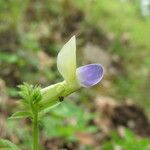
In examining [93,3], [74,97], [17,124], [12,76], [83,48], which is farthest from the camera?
[93,3]

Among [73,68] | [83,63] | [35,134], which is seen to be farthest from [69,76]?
[83,63]

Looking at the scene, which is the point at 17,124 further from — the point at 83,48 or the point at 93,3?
the point at 93,3

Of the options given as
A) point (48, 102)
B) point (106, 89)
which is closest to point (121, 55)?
point (106, 89)

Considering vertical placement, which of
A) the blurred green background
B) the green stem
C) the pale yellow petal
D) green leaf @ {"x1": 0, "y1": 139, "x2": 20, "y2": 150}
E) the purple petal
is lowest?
green leaf @ {"x1": 0, "y1": 139, "x2": 20, "y2": 150}

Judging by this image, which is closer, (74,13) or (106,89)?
(106,89)

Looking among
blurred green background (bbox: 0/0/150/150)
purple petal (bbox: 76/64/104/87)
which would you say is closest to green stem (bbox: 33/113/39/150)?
purple petal (bbox: 76/64/104/87)

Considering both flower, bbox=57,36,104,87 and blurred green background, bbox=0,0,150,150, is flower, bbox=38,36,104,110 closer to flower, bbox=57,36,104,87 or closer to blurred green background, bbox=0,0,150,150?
flower, bbox=57,36,104,87
